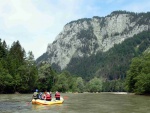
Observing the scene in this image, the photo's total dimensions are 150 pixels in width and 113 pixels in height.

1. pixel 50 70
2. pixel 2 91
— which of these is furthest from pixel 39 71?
pixel 2 91

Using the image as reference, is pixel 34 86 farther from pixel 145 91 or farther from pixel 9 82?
pixel 145 91

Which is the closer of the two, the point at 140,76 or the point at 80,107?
the point at 80,107

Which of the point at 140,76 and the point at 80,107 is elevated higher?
the point at 140,76

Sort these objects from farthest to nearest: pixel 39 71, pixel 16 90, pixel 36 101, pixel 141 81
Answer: pixel 39 71 < pixel 16 90 < pixel 141 81 < pixel 36 101

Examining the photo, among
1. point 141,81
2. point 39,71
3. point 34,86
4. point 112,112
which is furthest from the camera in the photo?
point 39,71

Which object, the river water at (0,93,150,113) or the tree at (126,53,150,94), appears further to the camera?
the tree at (126,53,150,94)

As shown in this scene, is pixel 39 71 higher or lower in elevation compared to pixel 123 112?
higher

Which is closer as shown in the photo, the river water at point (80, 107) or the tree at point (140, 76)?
the river water at point (80, 107)

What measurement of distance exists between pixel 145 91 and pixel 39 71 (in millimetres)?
54332

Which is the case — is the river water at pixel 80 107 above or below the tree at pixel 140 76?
below

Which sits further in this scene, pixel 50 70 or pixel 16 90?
pixel 50 70

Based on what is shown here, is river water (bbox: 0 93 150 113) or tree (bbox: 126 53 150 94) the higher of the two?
tree (bbox: 126 53 150 94)

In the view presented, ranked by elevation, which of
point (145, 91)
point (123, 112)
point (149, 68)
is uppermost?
point (149, 68)

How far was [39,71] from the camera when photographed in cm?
13012
